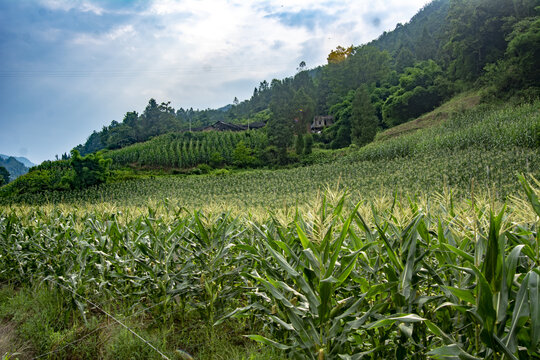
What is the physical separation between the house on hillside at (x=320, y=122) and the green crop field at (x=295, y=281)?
5542 cm

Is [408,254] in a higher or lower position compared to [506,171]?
higher

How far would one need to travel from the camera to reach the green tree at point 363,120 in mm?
→ 36938

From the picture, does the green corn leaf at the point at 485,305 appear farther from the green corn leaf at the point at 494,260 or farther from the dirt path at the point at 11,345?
the dirt path at the point at 11,345

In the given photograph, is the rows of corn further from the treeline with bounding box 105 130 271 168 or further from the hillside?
the treeline with bounding box 105 130 271 168

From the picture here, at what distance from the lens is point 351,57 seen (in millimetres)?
62750

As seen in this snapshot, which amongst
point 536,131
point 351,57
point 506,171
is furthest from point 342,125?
point 506,171

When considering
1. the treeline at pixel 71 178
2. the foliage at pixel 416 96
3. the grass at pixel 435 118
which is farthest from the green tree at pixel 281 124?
the treeline at pixel 71 178

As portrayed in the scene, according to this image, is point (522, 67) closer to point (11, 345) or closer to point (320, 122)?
point (320, 122)

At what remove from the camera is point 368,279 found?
6.49 feet

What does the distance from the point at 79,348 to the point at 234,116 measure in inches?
3483

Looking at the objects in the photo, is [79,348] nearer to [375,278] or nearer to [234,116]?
[375,278]

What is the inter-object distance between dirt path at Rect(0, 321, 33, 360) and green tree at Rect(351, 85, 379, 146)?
3683 cm

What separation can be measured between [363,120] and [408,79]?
12504mm

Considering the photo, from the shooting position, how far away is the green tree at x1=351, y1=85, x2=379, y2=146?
3694cm
